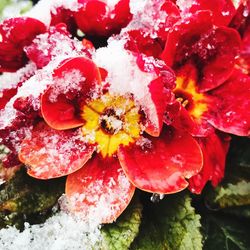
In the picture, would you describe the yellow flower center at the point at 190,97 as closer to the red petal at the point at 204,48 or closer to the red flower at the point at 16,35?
the red petal at the point at 204,48

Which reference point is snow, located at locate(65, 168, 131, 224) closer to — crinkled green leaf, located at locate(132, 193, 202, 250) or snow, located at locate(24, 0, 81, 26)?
crinkled green leaf, located at locate(132, 193, 202, 250)

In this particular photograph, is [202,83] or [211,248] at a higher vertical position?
[202,83]

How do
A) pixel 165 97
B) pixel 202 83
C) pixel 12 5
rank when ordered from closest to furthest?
1. pixel 165 97
2. pixel 202 83
3. pixel 12 5

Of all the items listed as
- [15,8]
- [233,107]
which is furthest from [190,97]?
[15,8]

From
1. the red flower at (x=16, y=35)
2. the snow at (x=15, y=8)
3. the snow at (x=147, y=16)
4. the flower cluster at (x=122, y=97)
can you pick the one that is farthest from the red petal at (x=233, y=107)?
the snow at (x=15, y=8)

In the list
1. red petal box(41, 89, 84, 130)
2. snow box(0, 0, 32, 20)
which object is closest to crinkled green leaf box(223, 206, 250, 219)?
red petal box(41, 89, 84, 130)

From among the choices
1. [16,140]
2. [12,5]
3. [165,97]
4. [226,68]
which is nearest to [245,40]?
[226,68]

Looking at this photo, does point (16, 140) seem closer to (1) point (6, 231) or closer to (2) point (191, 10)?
(1) point (6, 231)
